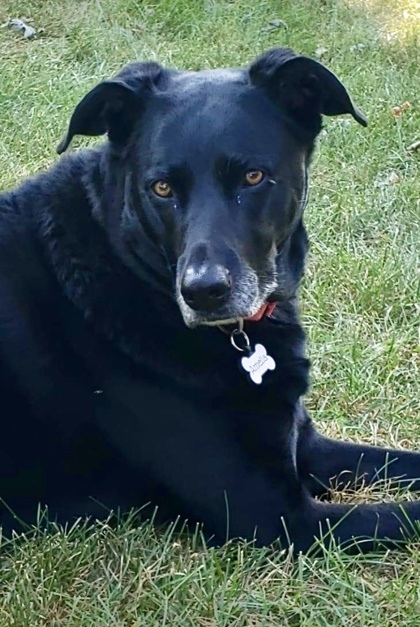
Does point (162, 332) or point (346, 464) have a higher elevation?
point (162, 332)

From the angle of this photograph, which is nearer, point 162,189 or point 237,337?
point 162,189

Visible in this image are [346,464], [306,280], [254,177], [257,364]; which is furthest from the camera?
[306,280]

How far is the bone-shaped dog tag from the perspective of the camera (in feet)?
8.07

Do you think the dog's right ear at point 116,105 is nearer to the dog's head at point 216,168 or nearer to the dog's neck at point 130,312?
the dog's head at point 216,168

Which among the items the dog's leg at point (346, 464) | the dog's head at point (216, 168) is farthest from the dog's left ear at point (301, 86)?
the dog's leg at point (346, 464)

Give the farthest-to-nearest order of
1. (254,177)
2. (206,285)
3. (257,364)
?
(257,364), (254,177), (206,285)

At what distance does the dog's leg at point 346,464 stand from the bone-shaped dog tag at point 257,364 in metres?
0.37

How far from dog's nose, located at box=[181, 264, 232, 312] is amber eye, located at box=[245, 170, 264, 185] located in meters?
0.23

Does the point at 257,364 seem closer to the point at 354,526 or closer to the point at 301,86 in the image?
the point at 354,526

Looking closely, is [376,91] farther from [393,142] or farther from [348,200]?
[348,200]

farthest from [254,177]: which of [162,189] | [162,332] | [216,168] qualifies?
[162,332]

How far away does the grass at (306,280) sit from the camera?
2.32 m

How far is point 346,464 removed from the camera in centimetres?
284

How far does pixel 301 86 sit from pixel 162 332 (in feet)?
2.25
